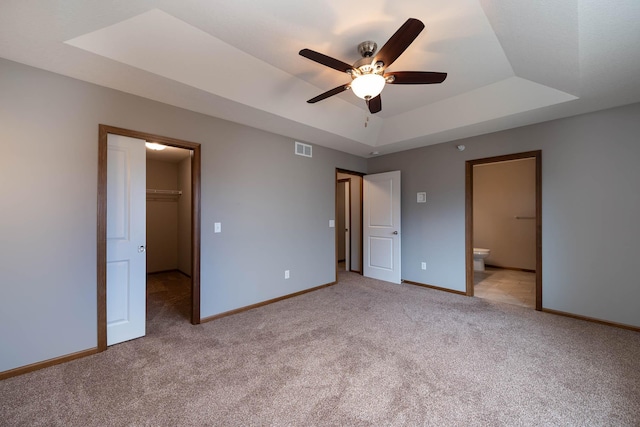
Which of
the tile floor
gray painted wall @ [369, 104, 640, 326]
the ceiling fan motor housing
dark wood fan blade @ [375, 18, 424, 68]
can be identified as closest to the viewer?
dark wood fan blade @ [375, 18, 424, 68]

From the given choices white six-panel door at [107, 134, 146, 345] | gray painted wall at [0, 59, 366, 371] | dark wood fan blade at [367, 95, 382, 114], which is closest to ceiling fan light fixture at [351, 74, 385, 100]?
dark wood fan blade at [367, 95, 382, 114]

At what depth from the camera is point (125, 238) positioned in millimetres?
2578

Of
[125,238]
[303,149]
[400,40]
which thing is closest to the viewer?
[400,40]

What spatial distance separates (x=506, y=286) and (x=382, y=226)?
2.35 metres

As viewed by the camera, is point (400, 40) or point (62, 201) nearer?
point (400, 40)

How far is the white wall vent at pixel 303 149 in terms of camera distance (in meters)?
3.99

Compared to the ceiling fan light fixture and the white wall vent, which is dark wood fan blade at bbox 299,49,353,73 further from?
the white wall vent

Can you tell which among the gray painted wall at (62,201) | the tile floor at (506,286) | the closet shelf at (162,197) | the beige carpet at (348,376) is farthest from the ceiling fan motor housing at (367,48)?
the closet shelf at (162,197)

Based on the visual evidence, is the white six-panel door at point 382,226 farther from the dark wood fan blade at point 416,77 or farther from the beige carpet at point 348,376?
the dark wood fan blade at point 416,77

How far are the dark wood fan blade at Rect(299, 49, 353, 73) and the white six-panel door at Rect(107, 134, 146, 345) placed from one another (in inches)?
77.2

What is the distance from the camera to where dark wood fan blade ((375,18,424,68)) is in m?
1.49

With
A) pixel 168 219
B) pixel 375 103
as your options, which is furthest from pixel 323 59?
pixel 168 219

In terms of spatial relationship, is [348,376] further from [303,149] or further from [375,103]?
[303,149]

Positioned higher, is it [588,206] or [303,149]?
[303,149]
